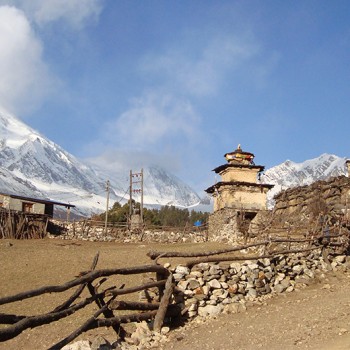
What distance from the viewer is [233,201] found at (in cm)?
3909

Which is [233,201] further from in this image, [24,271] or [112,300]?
[112,300]

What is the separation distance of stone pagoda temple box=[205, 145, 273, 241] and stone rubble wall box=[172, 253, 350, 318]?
79.7 ft

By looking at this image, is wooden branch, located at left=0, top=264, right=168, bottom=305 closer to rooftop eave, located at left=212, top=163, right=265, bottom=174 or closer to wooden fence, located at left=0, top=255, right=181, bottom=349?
wooden fence, located at left=0, top=255, right=181, bottom=349

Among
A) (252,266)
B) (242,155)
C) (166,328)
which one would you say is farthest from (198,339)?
(242,155)

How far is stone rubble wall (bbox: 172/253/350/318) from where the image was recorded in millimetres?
10539

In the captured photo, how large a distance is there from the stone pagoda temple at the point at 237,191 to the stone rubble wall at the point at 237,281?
79.7 ft

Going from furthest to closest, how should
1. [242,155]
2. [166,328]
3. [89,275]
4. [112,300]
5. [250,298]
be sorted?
[242,155] < [250,298] < [166,328] < [112,300] < [89,275]

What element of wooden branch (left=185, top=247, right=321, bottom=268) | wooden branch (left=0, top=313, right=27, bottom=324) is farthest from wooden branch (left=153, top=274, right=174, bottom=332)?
wooden branch (left=0, top=313, right=27, bottom=324)

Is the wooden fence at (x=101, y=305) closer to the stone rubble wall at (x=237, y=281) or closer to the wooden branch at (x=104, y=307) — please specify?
the wooden branch at (x=104, y=307)

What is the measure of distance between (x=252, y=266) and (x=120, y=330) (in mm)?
4656

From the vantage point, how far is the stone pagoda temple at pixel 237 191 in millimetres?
38812

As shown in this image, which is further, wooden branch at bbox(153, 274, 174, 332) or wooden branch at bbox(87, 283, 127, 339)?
wooden branch at bbox(153, 274, 174, 332)

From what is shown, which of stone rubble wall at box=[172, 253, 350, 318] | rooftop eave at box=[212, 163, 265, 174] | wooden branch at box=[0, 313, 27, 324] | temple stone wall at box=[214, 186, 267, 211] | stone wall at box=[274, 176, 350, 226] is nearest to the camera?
wooden branch at box=[0, 313, 27, 324]

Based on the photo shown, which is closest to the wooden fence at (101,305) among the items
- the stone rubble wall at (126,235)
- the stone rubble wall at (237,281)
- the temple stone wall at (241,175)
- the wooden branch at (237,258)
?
the stone rubble wall at (237,281)
